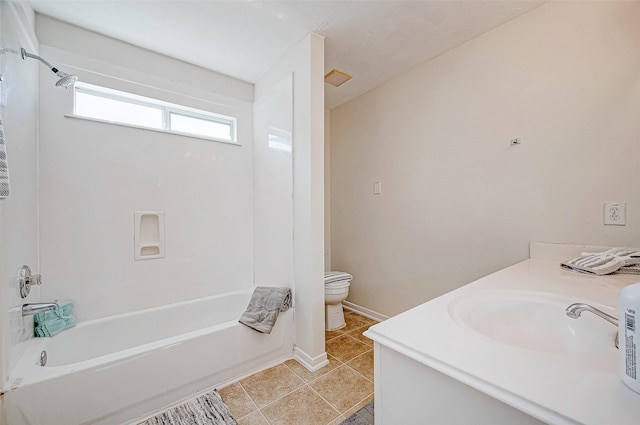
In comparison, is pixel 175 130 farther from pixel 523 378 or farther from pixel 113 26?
pixel 523 378

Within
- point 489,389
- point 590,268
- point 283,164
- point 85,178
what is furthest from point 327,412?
point 85,178

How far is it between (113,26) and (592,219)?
10.9ft

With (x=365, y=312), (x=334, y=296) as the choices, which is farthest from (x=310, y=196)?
(x=365, y=312)

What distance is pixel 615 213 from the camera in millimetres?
1412

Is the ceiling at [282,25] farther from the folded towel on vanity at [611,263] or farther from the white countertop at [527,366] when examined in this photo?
the white countertop at [527,366]

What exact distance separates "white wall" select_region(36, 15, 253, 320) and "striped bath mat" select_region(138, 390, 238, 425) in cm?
87

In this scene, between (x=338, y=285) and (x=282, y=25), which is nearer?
(x=282, y=25)

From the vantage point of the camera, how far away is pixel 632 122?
4.50 ft

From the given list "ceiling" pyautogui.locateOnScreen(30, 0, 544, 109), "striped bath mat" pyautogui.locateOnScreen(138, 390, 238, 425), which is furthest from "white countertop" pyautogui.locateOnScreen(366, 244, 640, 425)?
"ceiling" pyautogui.locateOnScreen(30, 0, 544, 109)

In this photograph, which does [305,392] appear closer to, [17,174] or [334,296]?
[334,296]

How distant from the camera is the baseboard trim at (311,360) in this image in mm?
1875

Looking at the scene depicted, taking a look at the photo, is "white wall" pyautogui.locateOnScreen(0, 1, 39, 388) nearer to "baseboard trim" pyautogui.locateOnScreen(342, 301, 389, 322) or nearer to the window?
the window

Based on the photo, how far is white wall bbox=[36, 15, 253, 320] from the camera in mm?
1721

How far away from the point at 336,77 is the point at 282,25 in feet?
2.68
